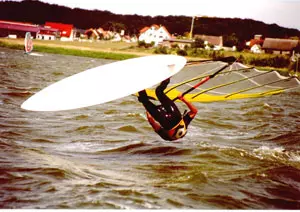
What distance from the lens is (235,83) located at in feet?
13.3

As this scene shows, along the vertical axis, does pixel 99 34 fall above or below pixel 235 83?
above

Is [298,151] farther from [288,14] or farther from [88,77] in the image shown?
[88,77]

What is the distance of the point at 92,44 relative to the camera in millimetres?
4059

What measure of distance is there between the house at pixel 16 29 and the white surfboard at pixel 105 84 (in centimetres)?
104

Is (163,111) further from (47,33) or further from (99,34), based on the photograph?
(47,33)

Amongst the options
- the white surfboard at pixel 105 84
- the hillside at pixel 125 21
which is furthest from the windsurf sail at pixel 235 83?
the white surfboard at pixel 105 84

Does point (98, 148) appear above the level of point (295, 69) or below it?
below

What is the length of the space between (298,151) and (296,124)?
932 mm

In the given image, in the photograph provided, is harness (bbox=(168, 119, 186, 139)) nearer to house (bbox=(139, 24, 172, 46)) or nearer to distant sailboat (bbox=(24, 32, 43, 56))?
house (bbox=(139, 24, 172, 46))

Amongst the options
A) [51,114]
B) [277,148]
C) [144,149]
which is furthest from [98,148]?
[277,148]

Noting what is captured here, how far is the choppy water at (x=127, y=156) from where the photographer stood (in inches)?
105

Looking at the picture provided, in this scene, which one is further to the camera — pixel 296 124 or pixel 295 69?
pixel 296 124

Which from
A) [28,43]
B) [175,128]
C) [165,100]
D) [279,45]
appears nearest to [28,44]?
[28,43]

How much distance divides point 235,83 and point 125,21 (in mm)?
1431
